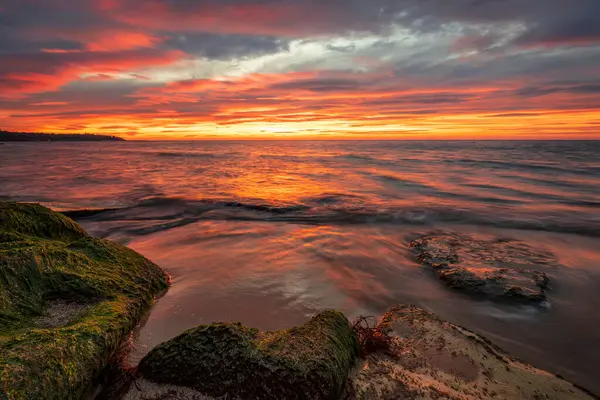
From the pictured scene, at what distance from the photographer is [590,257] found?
22.4 feet

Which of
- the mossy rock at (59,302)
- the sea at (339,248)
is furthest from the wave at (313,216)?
the mossy rock at (59,302)

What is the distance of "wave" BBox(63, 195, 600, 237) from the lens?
30.9ft

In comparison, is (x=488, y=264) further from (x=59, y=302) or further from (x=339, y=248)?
(x=59, y=302)

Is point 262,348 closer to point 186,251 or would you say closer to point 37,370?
point 37,370

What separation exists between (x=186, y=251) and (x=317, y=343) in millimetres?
4752

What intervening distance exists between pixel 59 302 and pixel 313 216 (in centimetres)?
792

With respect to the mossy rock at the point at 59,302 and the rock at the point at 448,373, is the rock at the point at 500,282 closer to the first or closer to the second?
the rock at the point at 448,373

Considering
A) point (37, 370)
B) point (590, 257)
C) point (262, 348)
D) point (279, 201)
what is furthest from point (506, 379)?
point (279, 201)

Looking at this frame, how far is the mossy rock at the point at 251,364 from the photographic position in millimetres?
2412

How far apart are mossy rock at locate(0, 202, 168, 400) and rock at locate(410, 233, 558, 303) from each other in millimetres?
4695

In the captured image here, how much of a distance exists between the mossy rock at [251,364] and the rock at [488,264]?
328 centimetres

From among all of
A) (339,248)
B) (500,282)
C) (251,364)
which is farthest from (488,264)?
(251,364)

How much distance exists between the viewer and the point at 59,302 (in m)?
3.22

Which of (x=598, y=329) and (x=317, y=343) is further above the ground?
(x=317, y=343)
